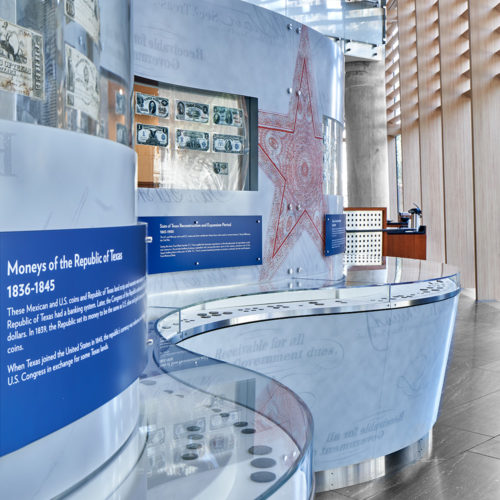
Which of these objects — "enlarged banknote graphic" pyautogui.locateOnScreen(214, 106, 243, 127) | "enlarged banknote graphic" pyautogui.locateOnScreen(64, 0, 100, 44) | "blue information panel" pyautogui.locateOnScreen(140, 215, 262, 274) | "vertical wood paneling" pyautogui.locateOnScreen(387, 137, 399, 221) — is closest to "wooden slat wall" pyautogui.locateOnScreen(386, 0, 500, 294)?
"vertical wood paneling" pyautogui.locateOnScreen(387, 137, 399, 221)

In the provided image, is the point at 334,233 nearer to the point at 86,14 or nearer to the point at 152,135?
the point at 152,135

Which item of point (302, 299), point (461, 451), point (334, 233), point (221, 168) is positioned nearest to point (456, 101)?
point (334, 233)

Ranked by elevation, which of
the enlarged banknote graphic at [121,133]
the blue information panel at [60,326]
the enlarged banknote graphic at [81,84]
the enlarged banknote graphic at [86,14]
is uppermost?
the enlarged banknote graphic at [86,14]

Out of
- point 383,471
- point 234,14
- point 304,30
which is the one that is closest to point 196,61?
point 234,14

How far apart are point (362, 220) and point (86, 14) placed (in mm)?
8480

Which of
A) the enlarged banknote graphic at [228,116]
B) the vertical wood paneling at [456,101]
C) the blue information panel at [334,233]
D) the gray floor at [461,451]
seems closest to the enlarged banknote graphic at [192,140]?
the enlarged banknote graphic at [228,116]

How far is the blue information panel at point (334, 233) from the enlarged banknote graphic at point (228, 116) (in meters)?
1.65

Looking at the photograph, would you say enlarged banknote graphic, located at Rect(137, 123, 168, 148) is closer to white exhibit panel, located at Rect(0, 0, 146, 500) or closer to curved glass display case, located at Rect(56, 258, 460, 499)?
curved glass display case, located at Rect(56, 258, 460, 499)

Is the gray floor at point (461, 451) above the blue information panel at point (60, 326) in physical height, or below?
below

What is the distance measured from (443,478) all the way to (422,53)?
48.3 feet

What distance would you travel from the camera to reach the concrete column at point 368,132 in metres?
20.3

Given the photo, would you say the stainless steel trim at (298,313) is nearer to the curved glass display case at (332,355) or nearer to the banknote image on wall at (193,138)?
the curved glass display case at (332,355)

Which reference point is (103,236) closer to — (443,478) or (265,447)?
(265,447)

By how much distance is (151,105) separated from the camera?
492cm
